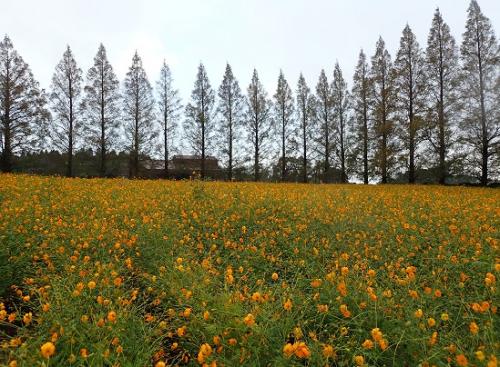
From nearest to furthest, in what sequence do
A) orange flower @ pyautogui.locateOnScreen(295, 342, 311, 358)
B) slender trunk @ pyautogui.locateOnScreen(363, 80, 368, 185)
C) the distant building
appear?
orange flower @ pyautogui.locateOnScreen(295, 342, 311, 358), slender trunk @ pyautogui.locateOnScreen(363, 80, 368, 185), the distant building

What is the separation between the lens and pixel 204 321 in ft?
7.87

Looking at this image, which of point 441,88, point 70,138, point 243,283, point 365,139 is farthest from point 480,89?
point 70,138

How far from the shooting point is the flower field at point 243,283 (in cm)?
204

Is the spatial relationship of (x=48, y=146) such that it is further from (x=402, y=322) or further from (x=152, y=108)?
(x=402, y=322)

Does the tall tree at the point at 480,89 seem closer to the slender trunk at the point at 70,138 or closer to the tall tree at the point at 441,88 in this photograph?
the tall tree at the point at 441,88

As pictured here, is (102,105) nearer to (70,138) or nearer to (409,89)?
(70,138)

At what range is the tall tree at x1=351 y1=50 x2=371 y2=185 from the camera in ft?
80.8

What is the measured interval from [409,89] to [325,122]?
8744 mm

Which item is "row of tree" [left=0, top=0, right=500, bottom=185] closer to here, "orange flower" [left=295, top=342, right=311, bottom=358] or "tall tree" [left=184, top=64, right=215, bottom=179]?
"tall tree" [left=184, top=64, right=215, bottom=179]

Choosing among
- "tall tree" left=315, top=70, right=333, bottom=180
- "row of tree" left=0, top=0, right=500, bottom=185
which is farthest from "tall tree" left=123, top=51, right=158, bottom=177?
"tall tree" left=315, top=70, right=333, bottom=180

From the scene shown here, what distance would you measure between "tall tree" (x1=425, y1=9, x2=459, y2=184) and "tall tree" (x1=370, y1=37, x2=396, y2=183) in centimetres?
227

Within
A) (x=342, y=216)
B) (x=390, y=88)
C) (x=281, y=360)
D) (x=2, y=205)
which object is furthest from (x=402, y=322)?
(x=390, y=88)

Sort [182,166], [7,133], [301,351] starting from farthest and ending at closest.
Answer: [182,166] < [7,133] < [301,351]

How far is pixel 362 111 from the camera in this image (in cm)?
2500
